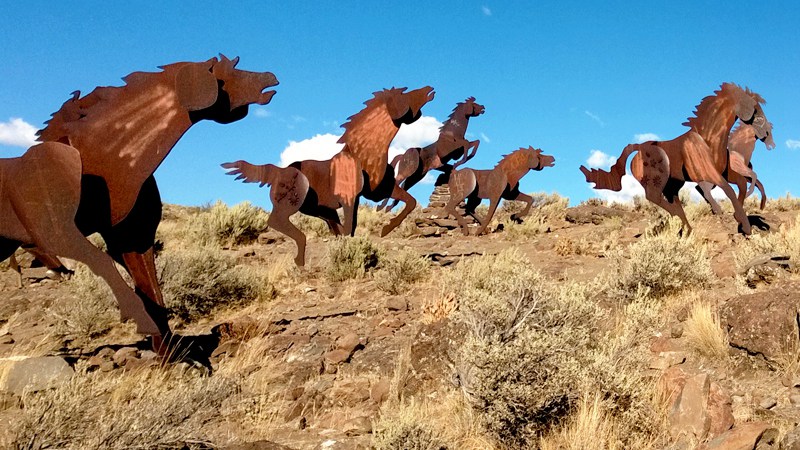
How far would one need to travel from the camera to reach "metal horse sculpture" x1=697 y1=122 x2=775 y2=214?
1155cm

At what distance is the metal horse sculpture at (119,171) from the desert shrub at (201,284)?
3.20 meters

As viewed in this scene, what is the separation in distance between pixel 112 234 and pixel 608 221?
520 inches

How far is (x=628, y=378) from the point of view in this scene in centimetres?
399

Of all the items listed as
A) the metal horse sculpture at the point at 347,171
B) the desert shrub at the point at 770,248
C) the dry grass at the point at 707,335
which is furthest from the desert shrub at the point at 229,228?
the dry grass at the point at 707,335

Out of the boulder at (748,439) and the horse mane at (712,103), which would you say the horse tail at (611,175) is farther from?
the boulder at (748,439)

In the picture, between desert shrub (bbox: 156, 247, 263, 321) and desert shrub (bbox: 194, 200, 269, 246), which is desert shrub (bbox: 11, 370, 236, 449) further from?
desert shrub (bbox: 194, 200, 269, 246)

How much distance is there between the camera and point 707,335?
521cm

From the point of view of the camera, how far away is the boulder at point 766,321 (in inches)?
187

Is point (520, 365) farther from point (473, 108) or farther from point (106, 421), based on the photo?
point (473, 108)

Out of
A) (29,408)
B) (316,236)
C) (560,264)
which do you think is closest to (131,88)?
(29,408)

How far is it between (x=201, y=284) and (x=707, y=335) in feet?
22.1

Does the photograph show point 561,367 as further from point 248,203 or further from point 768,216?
point 248,203

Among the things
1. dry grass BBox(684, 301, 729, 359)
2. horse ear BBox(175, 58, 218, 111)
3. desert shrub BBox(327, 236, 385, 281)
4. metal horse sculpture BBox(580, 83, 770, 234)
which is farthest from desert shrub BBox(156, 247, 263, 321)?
metal horse sculpture BBox(580, 83, 770, 234)

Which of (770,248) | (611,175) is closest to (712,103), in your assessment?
(611,175)
